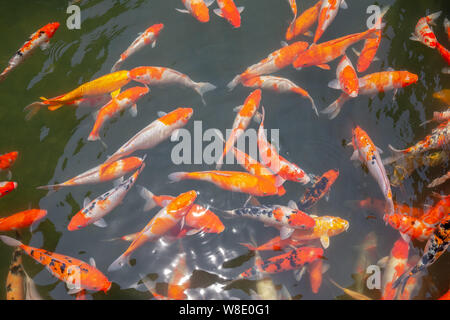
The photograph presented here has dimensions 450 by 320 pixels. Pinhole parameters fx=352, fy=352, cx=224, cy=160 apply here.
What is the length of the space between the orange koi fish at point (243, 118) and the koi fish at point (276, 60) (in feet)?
1.19

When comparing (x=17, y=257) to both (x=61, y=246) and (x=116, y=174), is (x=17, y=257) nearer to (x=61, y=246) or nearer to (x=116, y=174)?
(x=61, y=246)

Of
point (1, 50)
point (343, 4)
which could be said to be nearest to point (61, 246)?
point (1, 50)

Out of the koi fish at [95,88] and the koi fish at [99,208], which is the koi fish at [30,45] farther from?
the koi fish at [99,208]

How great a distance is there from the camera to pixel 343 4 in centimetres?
476

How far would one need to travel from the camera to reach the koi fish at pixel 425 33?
447 centimetres

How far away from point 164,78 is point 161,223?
6.07ft

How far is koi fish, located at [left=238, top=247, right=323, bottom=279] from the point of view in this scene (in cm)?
334

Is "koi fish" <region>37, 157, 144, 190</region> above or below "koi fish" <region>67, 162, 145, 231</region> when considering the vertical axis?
above

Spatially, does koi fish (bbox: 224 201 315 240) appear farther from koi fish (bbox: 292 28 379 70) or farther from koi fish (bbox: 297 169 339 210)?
koi fish (bbox: 292 28 379 70)

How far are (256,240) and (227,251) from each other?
32 centimetres

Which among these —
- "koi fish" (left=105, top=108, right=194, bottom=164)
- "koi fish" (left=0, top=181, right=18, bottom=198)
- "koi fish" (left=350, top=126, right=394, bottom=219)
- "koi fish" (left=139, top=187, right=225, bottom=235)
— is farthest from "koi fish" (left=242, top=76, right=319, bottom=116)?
"koi fish" (left=0, top=181, right=18, bottom=198)

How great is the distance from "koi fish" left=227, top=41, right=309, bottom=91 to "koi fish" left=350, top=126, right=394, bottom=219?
4.04 ft

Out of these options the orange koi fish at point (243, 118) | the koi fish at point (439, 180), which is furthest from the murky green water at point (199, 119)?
the orange koi fish at point (243, 118)

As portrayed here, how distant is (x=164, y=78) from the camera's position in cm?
430
